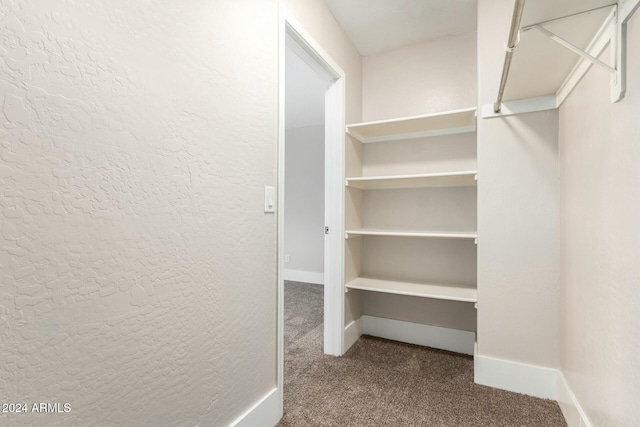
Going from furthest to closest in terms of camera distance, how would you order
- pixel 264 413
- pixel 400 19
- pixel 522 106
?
pixel 400 19, pixel 522 106, pixel 264 413

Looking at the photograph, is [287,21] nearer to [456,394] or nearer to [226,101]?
[226,101]

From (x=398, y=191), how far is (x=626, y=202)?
161cm

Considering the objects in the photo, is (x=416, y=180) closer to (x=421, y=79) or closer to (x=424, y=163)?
(x=424, y=163)

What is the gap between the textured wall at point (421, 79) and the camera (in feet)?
7.62

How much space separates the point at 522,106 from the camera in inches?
67.9

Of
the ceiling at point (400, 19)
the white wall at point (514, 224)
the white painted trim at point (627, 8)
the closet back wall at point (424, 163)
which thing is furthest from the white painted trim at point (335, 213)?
the white painted trim at point (627, 8)

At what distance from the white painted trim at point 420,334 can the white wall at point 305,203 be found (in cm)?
196

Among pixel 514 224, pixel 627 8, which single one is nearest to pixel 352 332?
pixel 514 224

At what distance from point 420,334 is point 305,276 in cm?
244

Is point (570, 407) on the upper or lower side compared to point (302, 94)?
lower

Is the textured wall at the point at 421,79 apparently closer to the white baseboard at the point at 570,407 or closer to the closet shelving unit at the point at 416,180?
the closet shelving unit at the point at 416,180

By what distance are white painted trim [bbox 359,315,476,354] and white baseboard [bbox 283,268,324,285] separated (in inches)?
75.3

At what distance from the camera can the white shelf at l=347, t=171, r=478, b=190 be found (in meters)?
2.07

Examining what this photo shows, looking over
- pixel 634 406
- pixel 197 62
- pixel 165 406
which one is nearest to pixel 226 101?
pixel 197 62
